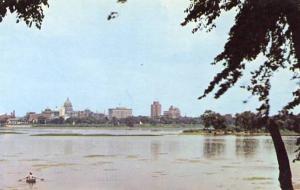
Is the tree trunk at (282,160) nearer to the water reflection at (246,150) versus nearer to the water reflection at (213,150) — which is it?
the water reflection at (246,150)

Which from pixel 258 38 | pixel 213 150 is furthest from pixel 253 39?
pixel 213 150

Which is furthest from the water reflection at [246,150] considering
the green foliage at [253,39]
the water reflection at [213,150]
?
the green foliage at [253,39]

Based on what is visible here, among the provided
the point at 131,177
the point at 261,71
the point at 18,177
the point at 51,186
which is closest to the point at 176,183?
the point at 131,177

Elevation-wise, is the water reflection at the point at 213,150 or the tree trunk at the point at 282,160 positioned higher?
the tree trunk at the point at 282,160

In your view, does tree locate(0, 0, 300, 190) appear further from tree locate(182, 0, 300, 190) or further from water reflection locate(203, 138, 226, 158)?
water reflection locate(203, 138, 226, 158)

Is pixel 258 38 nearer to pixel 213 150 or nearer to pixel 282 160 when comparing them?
pixel 282 160

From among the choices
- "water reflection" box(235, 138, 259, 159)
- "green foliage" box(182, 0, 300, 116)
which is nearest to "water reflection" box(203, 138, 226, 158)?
"water reflection" box(235, 138, 259, 159)

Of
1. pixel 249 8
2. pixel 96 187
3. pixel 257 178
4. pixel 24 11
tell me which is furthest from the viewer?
pixel 257 178

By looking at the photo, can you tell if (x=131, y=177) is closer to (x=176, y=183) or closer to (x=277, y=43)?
(x=176, y=183)

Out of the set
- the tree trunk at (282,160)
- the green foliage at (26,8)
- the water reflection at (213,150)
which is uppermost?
the green foliage at (26,8)

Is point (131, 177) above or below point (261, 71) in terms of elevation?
below
